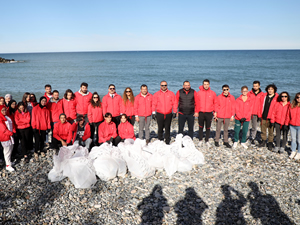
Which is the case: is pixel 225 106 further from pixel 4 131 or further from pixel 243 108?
pixel 4 131

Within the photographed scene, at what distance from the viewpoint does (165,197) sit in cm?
550

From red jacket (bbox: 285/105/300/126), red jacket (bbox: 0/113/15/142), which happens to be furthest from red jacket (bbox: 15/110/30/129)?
red jacket (bbox: 285/105/300/126)

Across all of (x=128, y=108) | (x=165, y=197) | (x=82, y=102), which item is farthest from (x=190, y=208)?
(x=82, y=102)

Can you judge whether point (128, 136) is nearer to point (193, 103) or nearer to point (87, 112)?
point (87, 112)

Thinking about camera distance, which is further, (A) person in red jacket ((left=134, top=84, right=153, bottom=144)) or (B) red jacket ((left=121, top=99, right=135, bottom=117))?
A: (B) red jacket ((left=121, top=99, right=135, bottom=117))

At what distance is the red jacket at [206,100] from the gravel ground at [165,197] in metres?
2.08

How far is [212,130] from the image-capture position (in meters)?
11.2

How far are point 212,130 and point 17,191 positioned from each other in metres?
8.61

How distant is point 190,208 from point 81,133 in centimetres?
442

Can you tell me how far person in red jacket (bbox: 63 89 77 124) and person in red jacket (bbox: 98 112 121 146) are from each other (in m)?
1.45

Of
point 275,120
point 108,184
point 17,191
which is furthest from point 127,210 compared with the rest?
point 275,120

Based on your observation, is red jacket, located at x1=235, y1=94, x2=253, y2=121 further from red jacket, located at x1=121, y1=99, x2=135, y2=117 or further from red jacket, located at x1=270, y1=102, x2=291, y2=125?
red jacket, located at x1=121, y1=99, x2=135, y2=117

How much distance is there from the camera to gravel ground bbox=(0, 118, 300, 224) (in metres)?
4.79

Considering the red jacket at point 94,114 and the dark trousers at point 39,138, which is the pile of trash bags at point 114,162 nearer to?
the red jacket at point 94,114
